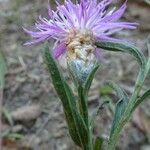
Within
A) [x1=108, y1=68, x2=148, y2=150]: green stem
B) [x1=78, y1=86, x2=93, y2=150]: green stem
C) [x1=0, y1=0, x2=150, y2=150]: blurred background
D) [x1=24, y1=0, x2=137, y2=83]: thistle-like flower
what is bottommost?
[x1=0, y1=0, x2=150, y2=150]: blurred background

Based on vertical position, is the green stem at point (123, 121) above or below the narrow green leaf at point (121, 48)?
below

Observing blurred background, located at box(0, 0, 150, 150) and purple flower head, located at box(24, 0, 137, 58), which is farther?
blurred background, located at box(0, 0, 150, 150)

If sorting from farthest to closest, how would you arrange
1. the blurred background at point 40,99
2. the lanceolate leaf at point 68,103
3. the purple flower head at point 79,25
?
the blurred background at point 40,99, the purple flower head at point 79,25, the lanceolate leaf at point 68,103

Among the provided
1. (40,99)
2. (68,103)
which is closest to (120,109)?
(68,103)

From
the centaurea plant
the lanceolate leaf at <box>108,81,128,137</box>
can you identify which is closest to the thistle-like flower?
the centaurea plant

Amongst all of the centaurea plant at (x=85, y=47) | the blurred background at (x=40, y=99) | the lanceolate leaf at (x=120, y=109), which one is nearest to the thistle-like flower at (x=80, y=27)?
the centaurea plant at (x=85, y=47)

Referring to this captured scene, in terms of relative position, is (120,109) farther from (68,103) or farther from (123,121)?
(68,103)

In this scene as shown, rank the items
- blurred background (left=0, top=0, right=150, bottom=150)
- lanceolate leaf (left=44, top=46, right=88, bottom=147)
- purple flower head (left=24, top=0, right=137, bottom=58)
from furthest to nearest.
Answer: blurred background (left=0, top=0, right=150, bottom=150) → purple flower head (left=24, top=0, right=137, bottom=58) → lanceolate leaf (left=44, top=46, right=88, bottom=147)

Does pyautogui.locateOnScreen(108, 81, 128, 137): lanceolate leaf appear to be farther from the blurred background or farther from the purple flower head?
the blurred background

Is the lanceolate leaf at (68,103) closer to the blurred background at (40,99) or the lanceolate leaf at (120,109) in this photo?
the lanceolate leaf at (120,109)

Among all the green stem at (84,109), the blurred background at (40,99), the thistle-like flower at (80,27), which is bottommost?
the blurred background at (40,99)
